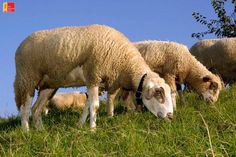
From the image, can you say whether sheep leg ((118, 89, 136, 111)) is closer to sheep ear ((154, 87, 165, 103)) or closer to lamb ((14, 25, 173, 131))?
lamb ((14, 25, 173, 131))

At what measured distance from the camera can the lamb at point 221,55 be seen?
61.2ft

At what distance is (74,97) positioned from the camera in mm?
22969

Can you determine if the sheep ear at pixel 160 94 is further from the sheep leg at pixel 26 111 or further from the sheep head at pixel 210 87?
the sheep head at pixel 210 87

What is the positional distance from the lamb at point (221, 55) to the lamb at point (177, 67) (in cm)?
448

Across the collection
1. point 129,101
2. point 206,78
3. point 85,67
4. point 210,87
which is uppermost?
point 85,67

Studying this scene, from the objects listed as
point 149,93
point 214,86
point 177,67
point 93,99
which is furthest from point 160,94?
point 214,86

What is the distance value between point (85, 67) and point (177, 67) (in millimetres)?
3964

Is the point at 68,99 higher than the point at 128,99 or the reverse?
the reverse

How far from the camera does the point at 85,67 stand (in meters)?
10.5

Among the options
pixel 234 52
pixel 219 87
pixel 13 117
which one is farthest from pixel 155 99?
pixel 234 52

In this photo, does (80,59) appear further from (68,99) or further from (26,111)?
(68,99)

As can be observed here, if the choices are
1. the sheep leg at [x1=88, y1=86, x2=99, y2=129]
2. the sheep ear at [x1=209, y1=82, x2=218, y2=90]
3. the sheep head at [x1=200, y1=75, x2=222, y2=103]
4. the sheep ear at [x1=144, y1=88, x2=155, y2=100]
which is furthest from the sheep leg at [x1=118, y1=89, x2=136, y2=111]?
the sheep leg at [x1=88, y1=86, x2=99, y2=129]

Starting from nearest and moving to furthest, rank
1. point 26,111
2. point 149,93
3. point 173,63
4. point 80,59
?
point 149,93 < point 80,59 < point 26,111 < point 173,63

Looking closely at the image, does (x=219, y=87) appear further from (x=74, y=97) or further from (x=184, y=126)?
(x=74, y=97)
